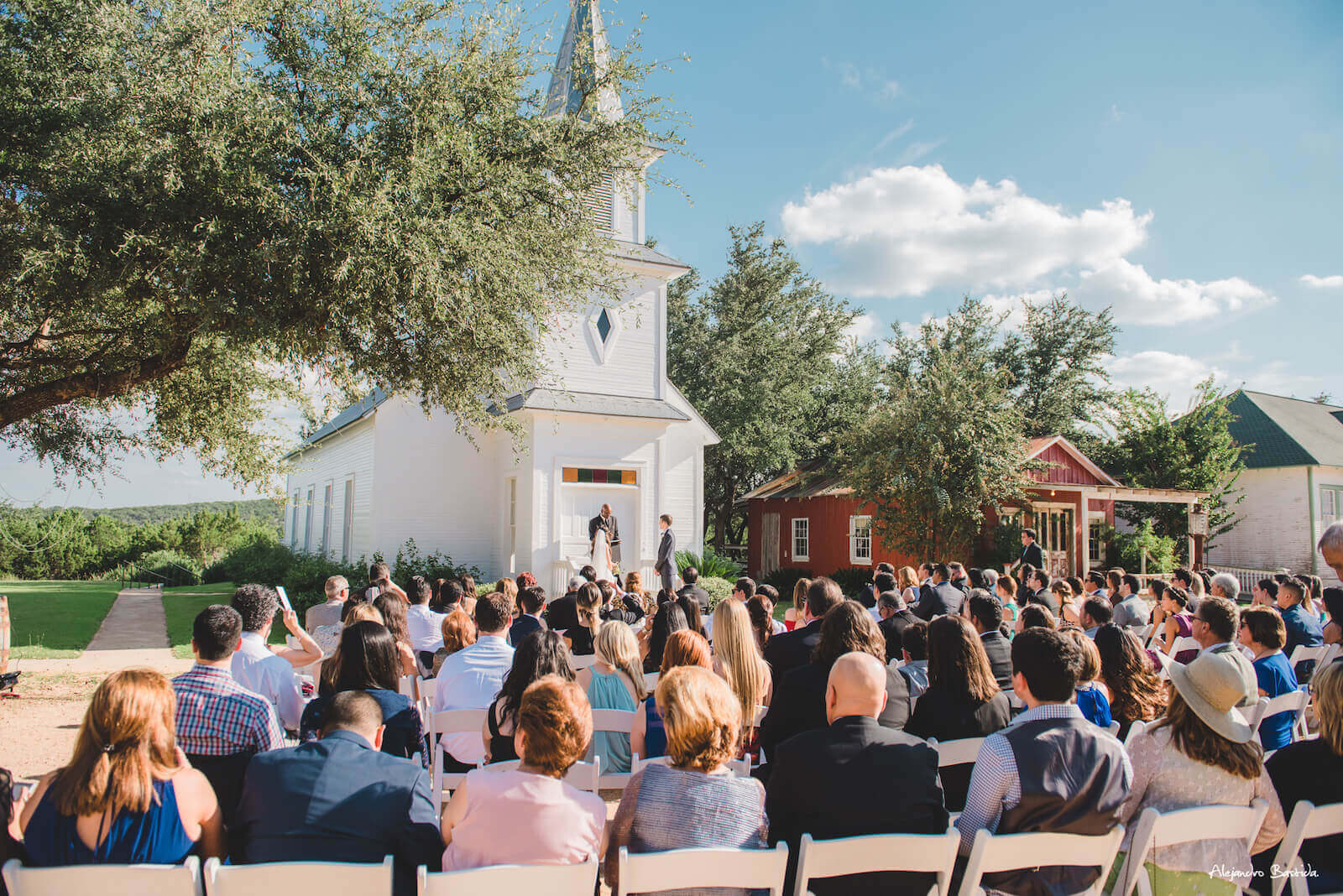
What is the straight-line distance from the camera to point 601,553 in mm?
15836

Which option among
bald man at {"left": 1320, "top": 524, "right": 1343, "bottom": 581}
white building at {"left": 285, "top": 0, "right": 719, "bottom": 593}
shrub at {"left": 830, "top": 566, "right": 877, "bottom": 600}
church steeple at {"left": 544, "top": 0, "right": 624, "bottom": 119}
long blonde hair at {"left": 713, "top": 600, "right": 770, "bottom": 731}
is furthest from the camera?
shrub at {"left": 830, "top": 566, "right": 877, "bottom": 600}

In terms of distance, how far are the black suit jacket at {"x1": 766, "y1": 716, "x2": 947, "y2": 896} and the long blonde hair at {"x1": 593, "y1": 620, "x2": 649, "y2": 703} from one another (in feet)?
6.93

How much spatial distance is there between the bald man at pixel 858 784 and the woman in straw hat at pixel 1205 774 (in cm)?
90

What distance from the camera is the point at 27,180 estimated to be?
8.29 metres

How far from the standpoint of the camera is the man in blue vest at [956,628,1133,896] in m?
3.17

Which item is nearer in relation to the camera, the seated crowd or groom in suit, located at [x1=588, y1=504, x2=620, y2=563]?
the seated crowd

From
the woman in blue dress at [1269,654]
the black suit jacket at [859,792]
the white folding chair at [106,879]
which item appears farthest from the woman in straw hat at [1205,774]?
the white folding chair at [106,879]

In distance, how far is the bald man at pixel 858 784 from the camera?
312 cm

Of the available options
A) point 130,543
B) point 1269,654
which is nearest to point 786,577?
point 1269,654

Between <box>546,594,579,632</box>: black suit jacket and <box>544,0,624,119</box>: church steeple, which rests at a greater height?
<box>544,0,624,119</box>: church steeple

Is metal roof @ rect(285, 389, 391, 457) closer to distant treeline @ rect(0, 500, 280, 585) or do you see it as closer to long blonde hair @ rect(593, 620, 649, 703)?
distant treeline @ rect(0, 500, 280, 585)

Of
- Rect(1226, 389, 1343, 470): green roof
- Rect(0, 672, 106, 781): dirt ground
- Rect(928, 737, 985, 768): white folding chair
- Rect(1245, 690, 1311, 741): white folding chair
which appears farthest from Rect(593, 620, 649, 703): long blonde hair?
Rect(1226, 389, 1343, 470): green roof

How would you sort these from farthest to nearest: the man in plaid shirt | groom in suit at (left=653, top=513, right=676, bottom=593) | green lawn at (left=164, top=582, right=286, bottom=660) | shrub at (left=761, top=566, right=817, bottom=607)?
shrub at (left=761, top=566, right=817, bottom=607) < groom in suit at (left=653, top=513, right=676, bottom=593) < green lawn at (left=164, top=582, right=286, bottom=660) < the man in plaid shirt

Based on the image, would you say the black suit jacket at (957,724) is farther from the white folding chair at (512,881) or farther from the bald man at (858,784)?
the white folding chair at (512,881)
